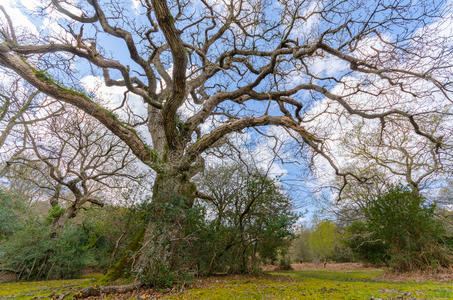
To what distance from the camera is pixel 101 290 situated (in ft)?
9.62

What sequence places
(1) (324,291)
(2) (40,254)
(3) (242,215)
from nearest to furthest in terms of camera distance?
(1) (324,291), (3) (242,215), (2) (40,254)

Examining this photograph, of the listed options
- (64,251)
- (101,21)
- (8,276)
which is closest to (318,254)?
(64,251)

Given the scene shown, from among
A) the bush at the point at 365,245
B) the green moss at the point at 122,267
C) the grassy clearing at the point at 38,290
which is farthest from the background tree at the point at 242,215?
the bush at the point at 365,245

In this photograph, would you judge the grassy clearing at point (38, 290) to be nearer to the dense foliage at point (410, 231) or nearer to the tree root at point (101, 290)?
the tree root at point (101, 290)

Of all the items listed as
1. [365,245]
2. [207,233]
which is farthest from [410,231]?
[207,233]

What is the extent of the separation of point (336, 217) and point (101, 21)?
12.8 meters

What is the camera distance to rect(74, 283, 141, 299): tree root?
2.78 metres

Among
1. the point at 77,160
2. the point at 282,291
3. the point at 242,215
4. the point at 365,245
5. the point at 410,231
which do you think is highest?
the point at 77,160

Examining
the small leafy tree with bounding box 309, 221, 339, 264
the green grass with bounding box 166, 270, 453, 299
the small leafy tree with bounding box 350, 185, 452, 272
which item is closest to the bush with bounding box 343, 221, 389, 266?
the small leafy tree with bounding box 350, 185, 452, 272

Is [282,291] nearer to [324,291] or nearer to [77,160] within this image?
[324,291]

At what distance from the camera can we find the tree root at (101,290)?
9.11ft

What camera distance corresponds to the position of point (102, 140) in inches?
358

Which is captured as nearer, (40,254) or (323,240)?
(40,254)

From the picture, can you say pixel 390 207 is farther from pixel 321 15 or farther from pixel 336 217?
pixel 321 15
